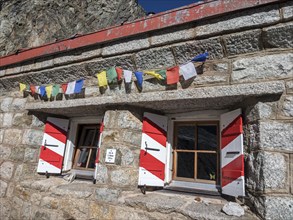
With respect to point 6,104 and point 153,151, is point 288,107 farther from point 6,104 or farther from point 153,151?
point 6,104

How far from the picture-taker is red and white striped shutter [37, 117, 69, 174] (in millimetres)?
3412

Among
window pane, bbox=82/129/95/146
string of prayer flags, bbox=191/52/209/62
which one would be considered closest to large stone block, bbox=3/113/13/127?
window pane, bbox=82/129/95/146

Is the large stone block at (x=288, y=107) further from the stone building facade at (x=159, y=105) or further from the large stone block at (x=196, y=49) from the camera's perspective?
the large stone block at (x=196, y=49)

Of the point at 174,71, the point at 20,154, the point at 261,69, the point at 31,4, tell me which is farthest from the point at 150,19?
the point at 31,4

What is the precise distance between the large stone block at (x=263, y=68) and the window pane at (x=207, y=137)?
766 millimetres

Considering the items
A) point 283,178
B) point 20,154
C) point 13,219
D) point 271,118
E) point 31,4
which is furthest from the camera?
point 31,4

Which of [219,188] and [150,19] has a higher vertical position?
[150,19]

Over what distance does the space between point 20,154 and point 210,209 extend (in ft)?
8.67

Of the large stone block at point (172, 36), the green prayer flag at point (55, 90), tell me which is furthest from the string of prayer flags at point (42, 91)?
the large stone block at point (172, 36)

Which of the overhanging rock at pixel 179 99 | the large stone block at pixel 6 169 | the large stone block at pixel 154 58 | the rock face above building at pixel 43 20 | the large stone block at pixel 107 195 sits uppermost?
the rock face above building at pixel 43 20

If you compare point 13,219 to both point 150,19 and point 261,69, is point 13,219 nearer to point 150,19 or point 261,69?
point 150,19

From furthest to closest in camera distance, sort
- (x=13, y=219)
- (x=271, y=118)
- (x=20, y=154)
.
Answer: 1. (x=20, y=154)
2. (x=13, y=219)
3. (x=271, y=118)

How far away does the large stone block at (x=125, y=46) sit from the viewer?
261 cm

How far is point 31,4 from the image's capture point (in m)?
7.25
